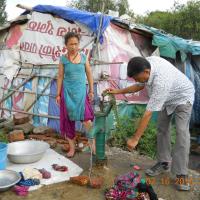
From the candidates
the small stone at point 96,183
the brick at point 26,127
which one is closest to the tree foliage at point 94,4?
the brick at point 26,127

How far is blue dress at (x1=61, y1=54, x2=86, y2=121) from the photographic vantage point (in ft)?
14.6

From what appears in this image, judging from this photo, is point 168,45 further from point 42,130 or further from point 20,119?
point 20,119

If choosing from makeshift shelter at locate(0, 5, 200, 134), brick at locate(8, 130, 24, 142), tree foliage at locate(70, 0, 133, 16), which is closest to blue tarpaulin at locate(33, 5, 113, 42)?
makeshift shelter at locate(0, 5, 200, 134)

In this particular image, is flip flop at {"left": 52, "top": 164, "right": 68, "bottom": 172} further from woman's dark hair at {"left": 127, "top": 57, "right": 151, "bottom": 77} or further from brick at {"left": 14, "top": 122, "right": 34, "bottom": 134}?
brick at {"left": 14, "top": 122, "right": 34, "bottom": 134}

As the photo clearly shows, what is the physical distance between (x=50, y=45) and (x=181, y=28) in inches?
497

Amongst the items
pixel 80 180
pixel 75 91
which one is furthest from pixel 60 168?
pixel 75 91

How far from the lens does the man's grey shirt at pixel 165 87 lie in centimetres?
337

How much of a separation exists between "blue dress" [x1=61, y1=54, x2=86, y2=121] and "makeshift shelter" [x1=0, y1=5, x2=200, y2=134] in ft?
5.13

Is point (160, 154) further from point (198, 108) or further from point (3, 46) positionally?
point (3, 46)

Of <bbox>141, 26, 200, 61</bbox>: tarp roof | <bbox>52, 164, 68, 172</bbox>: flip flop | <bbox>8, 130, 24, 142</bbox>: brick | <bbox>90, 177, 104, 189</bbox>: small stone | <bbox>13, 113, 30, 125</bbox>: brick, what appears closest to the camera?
<bbox>90, 177, 104, 189</bbox>: small stone

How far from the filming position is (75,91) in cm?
448

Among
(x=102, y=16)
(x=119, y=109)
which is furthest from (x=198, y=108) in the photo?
(x=102, y=16)

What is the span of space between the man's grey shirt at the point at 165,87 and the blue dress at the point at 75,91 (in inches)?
45.8

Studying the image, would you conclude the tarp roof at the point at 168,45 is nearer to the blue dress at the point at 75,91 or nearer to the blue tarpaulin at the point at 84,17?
the blue tarpaulin at the point at 84,17
